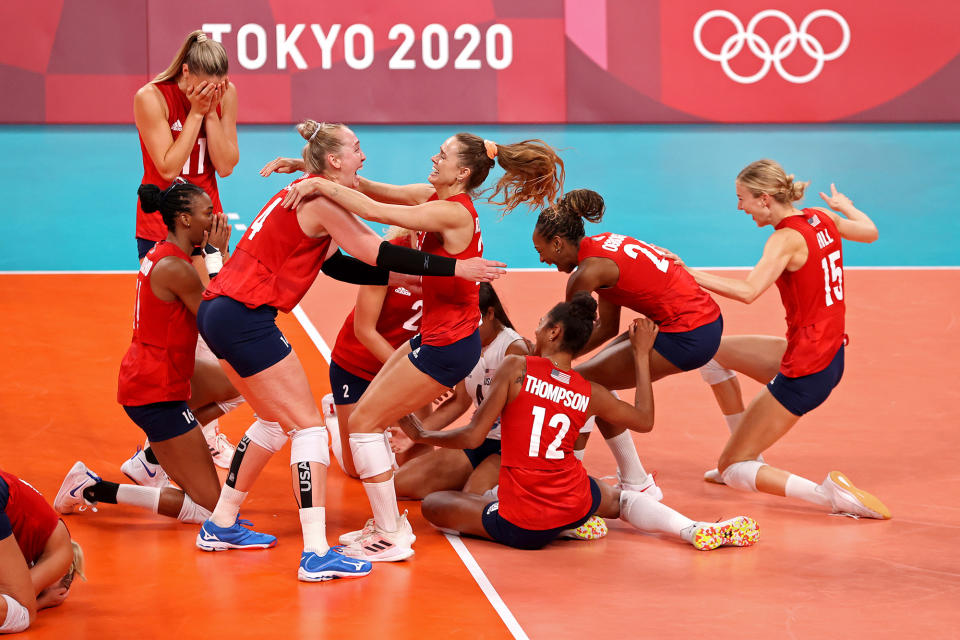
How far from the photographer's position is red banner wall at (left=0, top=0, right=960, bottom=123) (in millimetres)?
15398

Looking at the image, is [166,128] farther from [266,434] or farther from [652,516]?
[652,516]

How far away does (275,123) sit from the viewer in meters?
15.8

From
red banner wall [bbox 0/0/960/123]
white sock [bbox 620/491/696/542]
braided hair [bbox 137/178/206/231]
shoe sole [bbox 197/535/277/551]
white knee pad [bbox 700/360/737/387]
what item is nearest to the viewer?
shoe sole [bbox 197/535/277/551]

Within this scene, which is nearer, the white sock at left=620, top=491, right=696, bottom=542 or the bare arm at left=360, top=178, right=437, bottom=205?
the white sock at left=620, top=491, right=696, bottom=542

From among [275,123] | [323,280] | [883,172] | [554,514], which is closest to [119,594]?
[554,514]

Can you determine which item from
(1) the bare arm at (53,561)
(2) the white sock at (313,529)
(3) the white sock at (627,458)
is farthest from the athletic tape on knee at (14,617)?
(3) the white sock at (627,458)

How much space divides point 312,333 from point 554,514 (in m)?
4.53

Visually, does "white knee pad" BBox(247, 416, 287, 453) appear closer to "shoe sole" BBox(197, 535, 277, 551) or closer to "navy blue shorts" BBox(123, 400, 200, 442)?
Result: "shoe sole" BBox(197, 535, 277, 551)

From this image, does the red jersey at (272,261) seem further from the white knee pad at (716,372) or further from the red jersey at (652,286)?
the white knee pad at (716,372)

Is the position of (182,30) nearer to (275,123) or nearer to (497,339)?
(275,123)

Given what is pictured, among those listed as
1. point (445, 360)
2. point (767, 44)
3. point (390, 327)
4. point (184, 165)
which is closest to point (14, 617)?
point (445, 360)

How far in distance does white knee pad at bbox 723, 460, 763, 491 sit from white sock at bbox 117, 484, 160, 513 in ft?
10.3

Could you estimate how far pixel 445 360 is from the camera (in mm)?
5457

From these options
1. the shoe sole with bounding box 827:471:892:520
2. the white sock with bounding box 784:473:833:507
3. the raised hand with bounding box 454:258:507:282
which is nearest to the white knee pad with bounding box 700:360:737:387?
the white sock with bounding box 784:473:833:507
